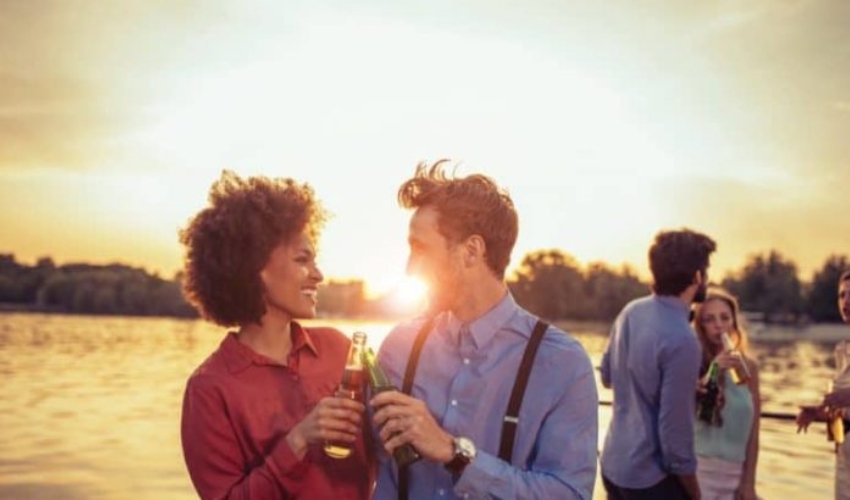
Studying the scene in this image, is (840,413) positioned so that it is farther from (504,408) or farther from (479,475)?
(479,475)

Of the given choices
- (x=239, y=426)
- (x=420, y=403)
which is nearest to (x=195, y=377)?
(x=239, y=426)

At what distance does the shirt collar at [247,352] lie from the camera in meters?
3.19

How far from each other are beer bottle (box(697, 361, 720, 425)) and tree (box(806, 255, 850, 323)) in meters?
138

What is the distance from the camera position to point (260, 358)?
322 cm

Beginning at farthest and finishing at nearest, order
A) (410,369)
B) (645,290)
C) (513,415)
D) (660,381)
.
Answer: (645,290)
(660,381)
(410,369)
(513,415)

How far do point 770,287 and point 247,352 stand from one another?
148m

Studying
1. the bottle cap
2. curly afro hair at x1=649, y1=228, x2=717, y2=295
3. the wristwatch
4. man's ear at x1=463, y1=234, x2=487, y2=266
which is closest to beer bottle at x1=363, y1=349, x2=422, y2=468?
the wristwatch

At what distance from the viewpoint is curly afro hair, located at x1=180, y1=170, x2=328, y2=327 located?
3207mm

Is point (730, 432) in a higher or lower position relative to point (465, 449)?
lower

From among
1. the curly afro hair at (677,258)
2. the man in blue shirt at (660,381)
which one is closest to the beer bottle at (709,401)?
the man in blue shirt at (660,381)

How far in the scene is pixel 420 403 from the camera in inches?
104

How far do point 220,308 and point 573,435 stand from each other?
1273mm

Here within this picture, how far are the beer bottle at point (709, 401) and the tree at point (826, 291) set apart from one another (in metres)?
138

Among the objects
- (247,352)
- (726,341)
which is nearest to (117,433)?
(726,341)
